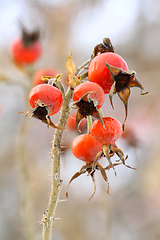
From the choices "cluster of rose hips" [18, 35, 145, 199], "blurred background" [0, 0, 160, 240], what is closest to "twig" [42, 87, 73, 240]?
"cluster of rose hips" [18, 35, 145, 199]

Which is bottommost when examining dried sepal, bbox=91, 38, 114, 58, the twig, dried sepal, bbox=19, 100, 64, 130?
the twig

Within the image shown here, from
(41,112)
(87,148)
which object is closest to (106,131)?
(87,148)

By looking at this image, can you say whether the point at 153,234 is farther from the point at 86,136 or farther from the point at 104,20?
the point at 104,20

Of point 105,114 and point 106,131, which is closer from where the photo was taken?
point 106,131

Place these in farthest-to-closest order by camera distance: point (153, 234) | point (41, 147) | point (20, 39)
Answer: point (41, 147)
point (153, 234)
point (20, 39)

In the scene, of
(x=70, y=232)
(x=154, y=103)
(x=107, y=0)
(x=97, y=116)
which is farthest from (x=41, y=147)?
(x=97, y=116)

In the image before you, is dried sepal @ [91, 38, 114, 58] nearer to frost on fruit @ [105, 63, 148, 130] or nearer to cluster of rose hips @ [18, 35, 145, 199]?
cluster of rose hips @ [18, 35, 145, 199]

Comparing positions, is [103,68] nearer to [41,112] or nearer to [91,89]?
[91,89]
